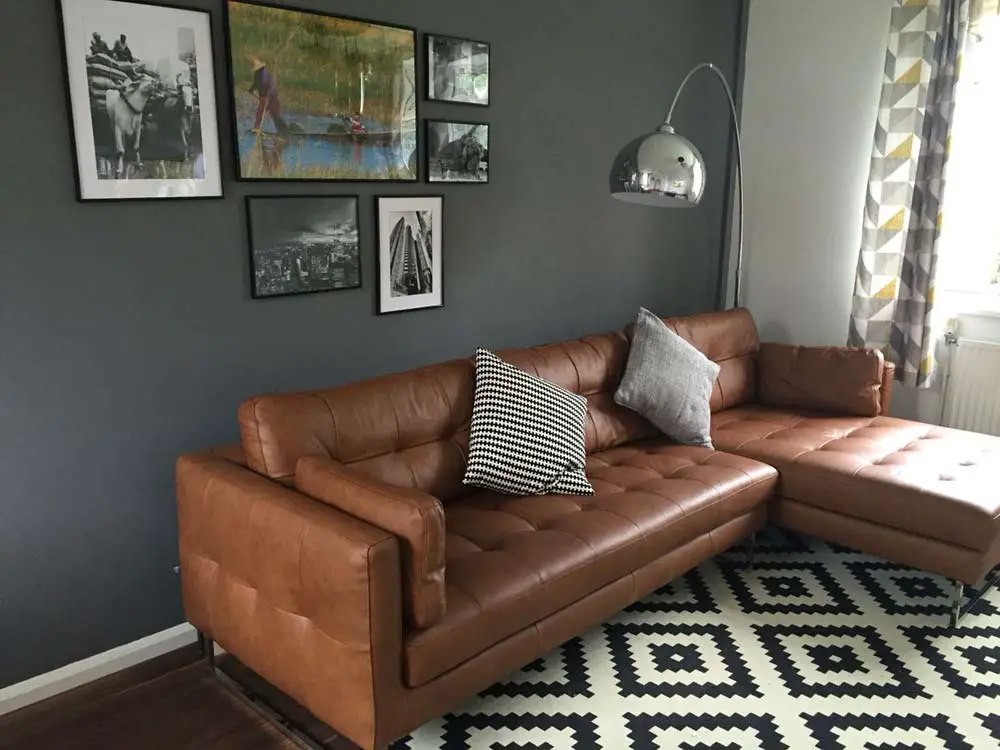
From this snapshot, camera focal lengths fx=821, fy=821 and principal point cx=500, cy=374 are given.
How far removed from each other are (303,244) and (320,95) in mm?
484

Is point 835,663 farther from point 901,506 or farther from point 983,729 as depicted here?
point 901,506

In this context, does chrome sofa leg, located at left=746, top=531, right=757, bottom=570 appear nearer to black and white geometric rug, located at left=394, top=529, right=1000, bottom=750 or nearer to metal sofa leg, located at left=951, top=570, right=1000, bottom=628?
black and white geometric rug, located at left=394, top=529, right=1000, bottom=750

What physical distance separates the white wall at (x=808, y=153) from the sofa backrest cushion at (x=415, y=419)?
1.15 metres

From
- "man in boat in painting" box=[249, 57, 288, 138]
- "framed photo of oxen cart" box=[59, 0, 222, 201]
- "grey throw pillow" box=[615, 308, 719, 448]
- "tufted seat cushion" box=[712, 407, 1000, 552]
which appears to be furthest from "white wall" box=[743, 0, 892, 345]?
"framed photo of oxen cart" box=[59, 0, 222, 201]

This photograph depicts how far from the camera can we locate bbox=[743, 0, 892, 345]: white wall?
13.1 feet

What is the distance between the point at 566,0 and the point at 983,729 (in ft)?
9.92

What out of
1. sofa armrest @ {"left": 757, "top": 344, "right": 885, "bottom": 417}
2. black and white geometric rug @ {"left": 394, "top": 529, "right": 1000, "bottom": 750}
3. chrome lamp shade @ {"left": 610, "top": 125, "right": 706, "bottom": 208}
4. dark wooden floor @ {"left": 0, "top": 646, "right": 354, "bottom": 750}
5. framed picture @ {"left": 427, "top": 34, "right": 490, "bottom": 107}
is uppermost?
framed picture @ {"left": 427, "top": 34, "right": 490, "bottom": 107}

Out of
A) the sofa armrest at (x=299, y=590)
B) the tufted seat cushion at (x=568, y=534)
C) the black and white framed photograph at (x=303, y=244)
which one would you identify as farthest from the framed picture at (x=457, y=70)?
the sofa armrest at (x=299, y=590)

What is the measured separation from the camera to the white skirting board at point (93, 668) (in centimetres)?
227

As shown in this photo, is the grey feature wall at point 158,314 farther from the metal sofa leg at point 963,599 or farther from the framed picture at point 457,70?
the metal sofa leg at point 963,599

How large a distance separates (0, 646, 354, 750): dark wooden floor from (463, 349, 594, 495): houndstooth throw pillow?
2.93ft

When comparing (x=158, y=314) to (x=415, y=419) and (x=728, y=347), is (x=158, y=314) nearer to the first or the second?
(x=415, y=419)

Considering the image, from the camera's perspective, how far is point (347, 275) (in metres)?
2.88

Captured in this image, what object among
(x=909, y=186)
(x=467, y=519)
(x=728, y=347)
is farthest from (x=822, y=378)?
(x=467, y=519)
